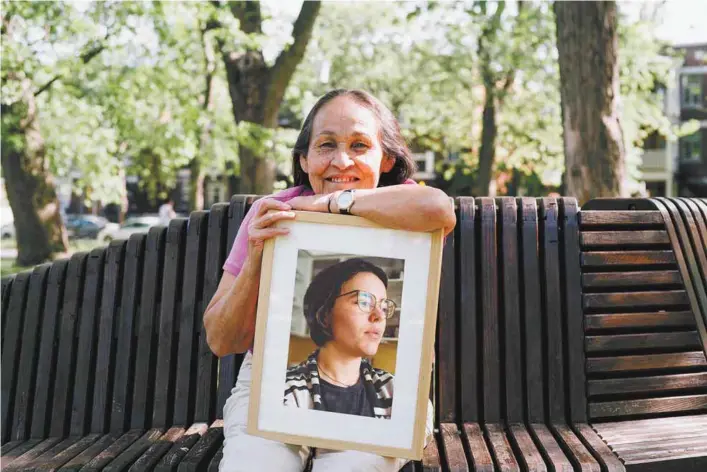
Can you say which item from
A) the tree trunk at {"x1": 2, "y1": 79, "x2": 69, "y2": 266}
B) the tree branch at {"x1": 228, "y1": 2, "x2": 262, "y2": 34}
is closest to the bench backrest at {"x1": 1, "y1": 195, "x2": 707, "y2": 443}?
the tree branch at {"x1": 228, "y1": 2, "x2": 262, "y2": 34}

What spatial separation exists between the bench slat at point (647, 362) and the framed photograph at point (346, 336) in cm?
117

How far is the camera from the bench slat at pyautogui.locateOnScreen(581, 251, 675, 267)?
323cm

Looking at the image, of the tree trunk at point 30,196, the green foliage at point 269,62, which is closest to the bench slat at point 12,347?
the green foliage at point 269,62

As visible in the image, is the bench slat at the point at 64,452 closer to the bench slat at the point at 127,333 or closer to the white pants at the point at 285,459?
the bench slat at the point at 127,333

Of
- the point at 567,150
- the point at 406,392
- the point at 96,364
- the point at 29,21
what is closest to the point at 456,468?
the point at 406,392

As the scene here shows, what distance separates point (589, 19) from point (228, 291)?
16.0 ft

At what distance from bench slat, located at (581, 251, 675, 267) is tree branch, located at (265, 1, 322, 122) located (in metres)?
8.32

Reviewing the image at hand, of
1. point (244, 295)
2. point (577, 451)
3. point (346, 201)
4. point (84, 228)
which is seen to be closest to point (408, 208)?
point (346, 201)

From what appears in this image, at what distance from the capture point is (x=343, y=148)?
2.54 meters

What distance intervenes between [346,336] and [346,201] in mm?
420

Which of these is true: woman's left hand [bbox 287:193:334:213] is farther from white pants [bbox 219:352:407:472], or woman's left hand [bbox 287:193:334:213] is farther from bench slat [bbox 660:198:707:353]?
bench slat [bbox 660:198:707:353]

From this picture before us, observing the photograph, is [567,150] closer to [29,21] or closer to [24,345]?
[24,345]

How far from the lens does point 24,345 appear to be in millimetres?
3443

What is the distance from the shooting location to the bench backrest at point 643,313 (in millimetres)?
3148
